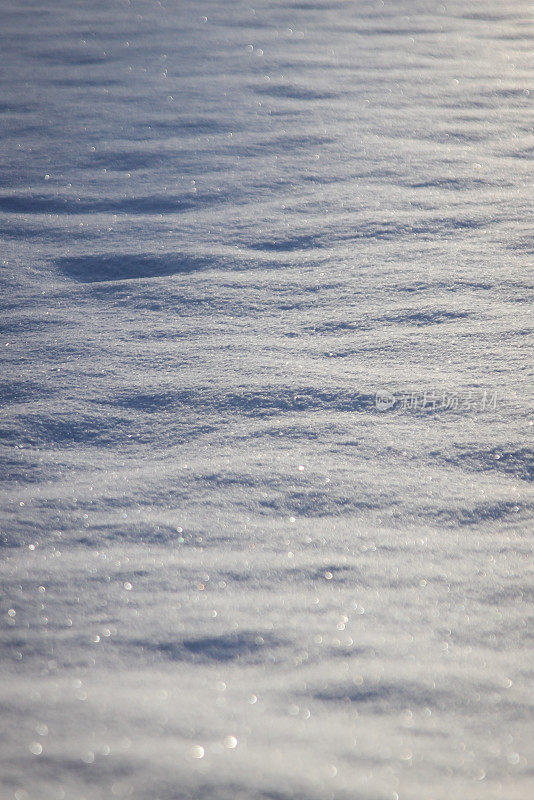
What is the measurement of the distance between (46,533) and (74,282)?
934 mm

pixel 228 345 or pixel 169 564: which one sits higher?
pixel 228 345

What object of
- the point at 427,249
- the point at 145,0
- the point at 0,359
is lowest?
the point at 0,359

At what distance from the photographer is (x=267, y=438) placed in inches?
56.8

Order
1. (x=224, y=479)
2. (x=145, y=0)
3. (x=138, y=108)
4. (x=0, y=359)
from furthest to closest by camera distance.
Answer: (x=145, y=0), (x=138, y=108), (x=0, y=359), (x=224, y=479)

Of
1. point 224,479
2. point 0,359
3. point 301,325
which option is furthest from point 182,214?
point 224,479

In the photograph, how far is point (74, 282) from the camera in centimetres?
193

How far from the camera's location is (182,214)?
2186mm

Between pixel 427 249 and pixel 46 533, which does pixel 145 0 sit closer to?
pixel 427 249

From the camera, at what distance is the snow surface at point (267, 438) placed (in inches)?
36.0

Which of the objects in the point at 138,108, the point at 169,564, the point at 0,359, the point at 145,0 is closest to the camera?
the point at 169,564

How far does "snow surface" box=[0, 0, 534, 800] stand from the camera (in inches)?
36.0

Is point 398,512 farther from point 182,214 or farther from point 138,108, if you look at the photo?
point 138,108

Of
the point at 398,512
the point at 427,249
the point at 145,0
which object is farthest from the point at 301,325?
the point at 145,0

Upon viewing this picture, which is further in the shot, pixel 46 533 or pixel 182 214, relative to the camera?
pixel 182 214
